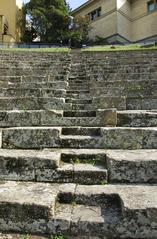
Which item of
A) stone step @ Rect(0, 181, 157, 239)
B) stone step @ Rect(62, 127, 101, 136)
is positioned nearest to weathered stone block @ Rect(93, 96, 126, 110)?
stone step @ Rect(62, 127, 101, 136)

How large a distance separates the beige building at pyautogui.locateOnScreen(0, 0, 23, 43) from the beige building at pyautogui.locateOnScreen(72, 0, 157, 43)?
7.28 m

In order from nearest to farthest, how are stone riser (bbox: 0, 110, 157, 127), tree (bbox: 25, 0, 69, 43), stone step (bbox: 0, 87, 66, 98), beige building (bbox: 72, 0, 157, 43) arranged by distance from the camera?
stone riser (bbox: 0, 110, 157, 127)
stone step (bbox: 0, 87, 66, 98)
tree (bbox: 25, 0, 69, 43)
beige building (bbox: 72, 0, 157, 43)

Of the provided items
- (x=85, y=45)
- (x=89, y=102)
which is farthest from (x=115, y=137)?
(x=85, y=45)

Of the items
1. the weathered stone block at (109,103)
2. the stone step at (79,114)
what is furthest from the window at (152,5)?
the stone step at (79,114)

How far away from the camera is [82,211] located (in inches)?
106

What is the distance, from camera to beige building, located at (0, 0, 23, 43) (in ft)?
101

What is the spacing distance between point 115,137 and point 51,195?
4.24 feet

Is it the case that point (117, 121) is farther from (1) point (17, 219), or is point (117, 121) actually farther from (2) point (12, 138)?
(1) point (17, 219)

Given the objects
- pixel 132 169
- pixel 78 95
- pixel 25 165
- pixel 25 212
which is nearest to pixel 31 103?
pixel 78 95

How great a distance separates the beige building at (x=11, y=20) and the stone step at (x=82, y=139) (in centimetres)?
2829

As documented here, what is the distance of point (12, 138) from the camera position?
3.87 m

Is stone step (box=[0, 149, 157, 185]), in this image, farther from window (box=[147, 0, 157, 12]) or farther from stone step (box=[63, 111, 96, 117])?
window (box=[147, 0, 157, 12])

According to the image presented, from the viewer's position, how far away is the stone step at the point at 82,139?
3.80 metres

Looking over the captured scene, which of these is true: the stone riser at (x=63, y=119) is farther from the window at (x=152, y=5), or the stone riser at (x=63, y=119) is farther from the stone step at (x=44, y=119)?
the window at (x=152, y=5)
